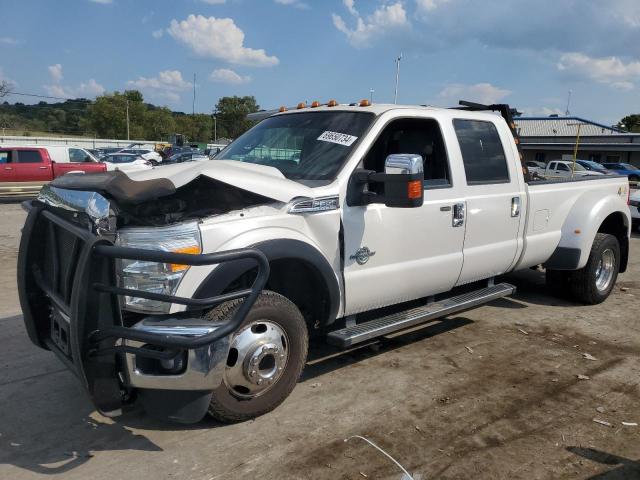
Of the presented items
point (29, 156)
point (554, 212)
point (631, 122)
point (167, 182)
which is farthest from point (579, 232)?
point (631, 122)

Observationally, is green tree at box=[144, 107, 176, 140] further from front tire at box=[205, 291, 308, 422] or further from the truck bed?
front tire at box=[205, 291, 308, 422]

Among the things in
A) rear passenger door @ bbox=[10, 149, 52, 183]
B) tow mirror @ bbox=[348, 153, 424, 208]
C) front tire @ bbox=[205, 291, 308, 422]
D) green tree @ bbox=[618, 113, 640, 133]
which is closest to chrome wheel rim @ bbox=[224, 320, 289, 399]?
front tire @ bbox=[205, 291, 308, 422]

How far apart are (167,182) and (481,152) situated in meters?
3.04

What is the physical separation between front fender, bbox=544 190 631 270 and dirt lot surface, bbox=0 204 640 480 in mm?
980

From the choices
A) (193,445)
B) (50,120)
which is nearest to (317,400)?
(193,445)

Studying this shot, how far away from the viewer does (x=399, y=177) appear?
11.8 feet

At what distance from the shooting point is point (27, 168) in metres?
17.7

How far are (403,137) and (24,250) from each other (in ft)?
9.93

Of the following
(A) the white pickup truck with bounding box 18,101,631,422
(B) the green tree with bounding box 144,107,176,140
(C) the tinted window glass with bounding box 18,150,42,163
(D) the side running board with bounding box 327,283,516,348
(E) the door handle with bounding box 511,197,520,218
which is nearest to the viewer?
(A) the white pickup truck with bounding box 18,101,631,422

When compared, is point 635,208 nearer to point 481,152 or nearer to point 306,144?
point 481,152

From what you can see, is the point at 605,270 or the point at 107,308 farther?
the point at 605,270

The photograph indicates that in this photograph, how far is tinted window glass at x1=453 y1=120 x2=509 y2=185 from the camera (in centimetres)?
489

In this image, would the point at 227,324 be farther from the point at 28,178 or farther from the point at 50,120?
the point at 50,120

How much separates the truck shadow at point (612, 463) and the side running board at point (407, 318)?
1.40 m
